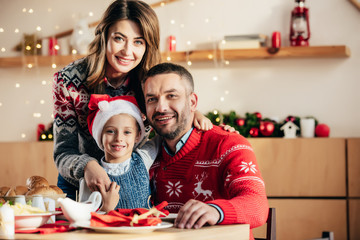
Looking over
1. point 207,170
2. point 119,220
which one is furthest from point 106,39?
point 119,220

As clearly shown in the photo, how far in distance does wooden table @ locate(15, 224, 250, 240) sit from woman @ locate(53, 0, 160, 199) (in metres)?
0.86

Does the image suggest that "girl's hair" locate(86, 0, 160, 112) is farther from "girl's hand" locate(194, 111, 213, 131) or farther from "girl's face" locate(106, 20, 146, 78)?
"girl's hand" locate(194, 111, 213, 131)

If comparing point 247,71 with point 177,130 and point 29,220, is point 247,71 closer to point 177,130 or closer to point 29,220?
point 177,130

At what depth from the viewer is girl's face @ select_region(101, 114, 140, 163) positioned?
5.95ft

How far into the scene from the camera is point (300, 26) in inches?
163

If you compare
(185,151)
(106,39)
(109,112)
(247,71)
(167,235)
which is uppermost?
(247,71)

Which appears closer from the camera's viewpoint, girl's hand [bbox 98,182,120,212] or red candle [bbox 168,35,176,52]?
girl's hand [bbox 98,182,120,212]

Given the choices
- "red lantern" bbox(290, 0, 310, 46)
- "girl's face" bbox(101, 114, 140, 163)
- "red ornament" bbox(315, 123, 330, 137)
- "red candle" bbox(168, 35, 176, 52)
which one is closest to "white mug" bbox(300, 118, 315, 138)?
"red ornament" bbox(315, 123, 330, 137)

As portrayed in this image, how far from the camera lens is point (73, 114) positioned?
207cm

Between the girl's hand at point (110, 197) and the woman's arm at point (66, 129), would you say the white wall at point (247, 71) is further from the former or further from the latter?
the girl's hand at point (110, 197)

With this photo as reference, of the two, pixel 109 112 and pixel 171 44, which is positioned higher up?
pixel 171 44

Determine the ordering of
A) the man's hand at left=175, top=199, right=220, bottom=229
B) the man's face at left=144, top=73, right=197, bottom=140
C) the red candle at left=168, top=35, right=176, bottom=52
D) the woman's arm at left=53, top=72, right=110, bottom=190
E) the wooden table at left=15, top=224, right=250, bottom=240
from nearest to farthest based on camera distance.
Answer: the wooden table at left=15, top=224, right=250, bottom=240 → the man's hand at left=175, top=199, right=220, bottom=229 → the man's face at left=144, top=73, right=197, bottom=140 → the woman's arm at left=53, top=72, right=110, bottom=190 → the red candle at left=168, top=35, right=176, bottom=52

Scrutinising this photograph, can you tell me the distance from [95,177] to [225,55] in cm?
274

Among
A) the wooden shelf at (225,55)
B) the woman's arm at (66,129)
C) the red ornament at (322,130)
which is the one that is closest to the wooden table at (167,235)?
the woman's arm at (66,129)
